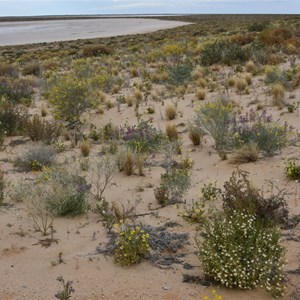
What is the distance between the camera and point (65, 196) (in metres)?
4.96

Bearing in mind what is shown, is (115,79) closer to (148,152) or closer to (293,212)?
(148,152)

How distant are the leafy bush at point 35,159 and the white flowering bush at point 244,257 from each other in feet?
12.3

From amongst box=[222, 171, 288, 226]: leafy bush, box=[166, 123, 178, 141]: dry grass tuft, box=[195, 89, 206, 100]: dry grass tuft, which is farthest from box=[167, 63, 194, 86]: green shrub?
box=[222, 171, 288, 226]: leafy bush

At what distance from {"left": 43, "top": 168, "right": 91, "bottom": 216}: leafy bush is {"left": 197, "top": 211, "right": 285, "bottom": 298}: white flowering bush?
192 centimetres

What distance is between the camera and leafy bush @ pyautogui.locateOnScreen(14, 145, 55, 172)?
6676 millimetres

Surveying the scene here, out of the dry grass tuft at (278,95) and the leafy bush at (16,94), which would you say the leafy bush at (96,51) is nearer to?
the leafy bush at (16,94)

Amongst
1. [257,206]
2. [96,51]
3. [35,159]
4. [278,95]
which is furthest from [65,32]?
[257,206]

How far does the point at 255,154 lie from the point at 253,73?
23.7 ft

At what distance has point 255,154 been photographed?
247 inches

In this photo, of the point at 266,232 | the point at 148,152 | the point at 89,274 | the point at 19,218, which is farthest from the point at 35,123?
the point at 266,232

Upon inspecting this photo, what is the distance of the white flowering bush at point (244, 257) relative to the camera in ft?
11.0

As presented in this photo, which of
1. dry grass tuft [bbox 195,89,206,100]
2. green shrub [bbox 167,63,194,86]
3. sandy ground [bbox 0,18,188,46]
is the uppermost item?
sandy ground [bbox 0,18,188,46]

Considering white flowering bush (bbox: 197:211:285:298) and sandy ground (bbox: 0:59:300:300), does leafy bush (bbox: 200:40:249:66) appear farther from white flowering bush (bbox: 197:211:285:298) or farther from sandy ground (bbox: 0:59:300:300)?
white flowering bush (bbox: 197:211:285:298)

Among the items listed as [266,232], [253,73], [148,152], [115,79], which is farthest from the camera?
[115,79]
